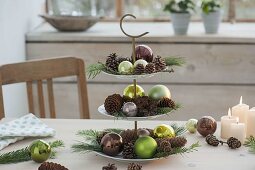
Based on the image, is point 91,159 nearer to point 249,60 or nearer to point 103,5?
point 249,60

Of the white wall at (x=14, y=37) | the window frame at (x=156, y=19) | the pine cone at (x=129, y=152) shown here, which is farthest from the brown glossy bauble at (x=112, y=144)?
the window frame at (x=156, y=19)

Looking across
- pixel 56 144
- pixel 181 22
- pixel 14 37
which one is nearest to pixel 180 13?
pixel 181 22

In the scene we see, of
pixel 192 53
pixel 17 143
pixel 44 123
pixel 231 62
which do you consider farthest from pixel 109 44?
pixel 17 143

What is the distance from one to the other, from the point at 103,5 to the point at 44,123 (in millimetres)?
1559

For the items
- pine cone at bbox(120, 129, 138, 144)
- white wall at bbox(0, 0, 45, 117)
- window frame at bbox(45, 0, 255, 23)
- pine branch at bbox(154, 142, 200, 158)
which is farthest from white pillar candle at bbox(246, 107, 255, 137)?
window frame at bbox(45, 0, 255, 23)

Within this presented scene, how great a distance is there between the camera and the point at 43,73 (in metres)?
2.18

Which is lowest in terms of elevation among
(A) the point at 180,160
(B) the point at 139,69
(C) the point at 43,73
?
(A) the point at 180,160

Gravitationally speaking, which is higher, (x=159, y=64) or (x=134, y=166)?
(x=159, y=64)

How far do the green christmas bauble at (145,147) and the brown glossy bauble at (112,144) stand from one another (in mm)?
48

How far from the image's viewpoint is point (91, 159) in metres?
1.63

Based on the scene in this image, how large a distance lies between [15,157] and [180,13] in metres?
1.59

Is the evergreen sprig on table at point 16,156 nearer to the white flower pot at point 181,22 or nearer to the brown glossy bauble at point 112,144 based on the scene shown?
the brown glossy bauble at point 112,144

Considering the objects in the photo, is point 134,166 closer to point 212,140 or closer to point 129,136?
point 129,136

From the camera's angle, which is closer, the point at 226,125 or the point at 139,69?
the point at 139,69
